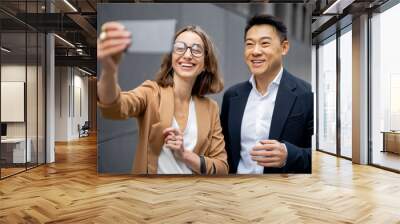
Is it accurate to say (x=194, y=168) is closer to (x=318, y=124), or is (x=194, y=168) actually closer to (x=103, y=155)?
(x=103, y=155)

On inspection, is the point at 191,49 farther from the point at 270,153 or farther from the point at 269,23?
the point at 270,153

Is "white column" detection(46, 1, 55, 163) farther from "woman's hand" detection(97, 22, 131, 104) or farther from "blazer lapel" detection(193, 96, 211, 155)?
"woman's hand" detection(97, 22, 131, 104)

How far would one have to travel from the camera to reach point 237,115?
19.4 ft

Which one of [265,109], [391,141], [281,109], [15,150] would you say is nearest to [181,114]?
[265,109]

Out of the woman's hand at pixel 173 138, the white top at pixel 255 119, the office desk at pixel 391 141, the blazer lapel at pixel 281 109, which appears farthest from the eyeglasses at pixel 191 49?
the office desk at pixel 391 141

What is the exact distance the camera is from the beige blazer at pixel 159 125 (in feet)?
17.9

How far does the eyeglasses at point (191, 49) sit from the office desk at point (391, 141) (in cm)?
422

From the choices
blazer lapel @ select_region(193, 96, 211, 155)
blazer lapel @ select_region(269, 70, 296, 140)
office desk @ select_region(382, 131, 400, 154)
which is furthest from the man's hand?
office desk @ select_region(382, 131, 400, 154)

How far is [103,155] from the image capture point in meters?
6.22

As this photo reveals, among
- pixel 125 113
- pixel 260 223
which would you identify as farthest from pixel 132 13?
pixel 260 223

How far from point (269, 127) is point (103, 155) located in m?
2.41

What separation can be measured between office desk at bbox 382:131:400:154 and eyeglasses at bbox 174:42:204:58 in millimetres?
4217

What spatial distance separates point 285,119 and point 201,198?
5.42 ft

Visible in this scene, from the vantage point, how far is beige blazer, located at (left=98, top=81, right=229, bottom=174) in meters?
5.45
